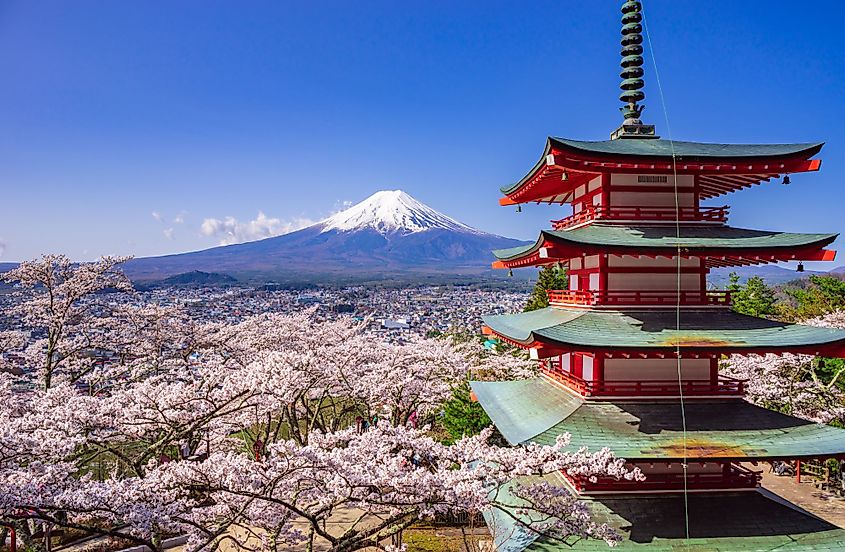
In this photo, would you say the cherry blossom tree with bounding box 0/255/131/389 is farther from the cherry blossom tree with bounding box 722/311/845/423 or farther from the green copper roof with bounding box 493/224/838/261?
the cherry blossom tree with bounding box 722/311/845/423

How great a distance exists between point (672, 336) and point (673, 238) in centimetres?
157

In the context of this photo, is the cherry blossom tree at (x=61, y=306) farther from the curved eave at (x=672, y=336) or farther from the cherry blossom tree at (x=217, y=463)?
the curved eave at (x=672, y=336)

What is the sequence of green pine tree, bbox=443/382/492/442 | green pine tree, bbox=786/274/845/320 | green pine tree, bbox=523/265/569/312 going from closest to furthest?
green pine tree, bbox=443/382/492/442
green pine tree, bbox=786/274/845/320
green pine tree, bbox=523/265/569/312

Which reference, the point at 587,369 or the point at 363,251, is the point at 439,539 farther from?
the point at 363,251

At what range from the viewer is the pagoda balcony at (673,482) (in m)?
8.59

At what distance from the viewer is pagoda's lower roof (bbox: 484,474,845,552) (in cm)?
772

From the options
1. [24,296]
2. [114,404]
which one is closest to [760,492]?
[114,404]

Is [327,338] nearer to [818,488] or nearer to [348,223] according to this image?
[818,488]

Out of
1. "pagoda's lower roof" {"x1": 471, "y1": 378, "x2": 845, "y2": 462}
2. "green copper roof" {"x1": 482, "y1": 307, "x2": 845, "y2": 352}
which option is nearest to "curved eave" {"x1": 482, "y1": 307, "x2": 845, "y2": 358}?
"green copper roof" {"x1": 482, "y1": 307, "x2": 845, "y2": 352}

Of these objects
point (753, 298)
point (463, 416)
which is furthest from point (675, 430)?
point (753, 298)

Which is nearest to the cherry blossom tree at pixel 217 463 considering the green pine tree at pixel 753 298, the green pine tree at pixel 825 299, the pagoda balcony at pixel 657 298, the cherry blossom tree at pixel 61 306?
the cherry blossom tree at pixel 61 306

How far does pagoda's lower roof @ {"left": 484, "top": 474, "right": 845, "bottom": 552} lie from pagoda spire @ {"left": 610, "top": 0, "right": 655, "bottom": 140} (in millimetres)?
6324

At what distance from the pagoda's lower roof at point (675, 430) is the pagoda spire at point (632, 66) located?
498 centimetres

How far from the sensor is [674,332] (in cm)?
865
